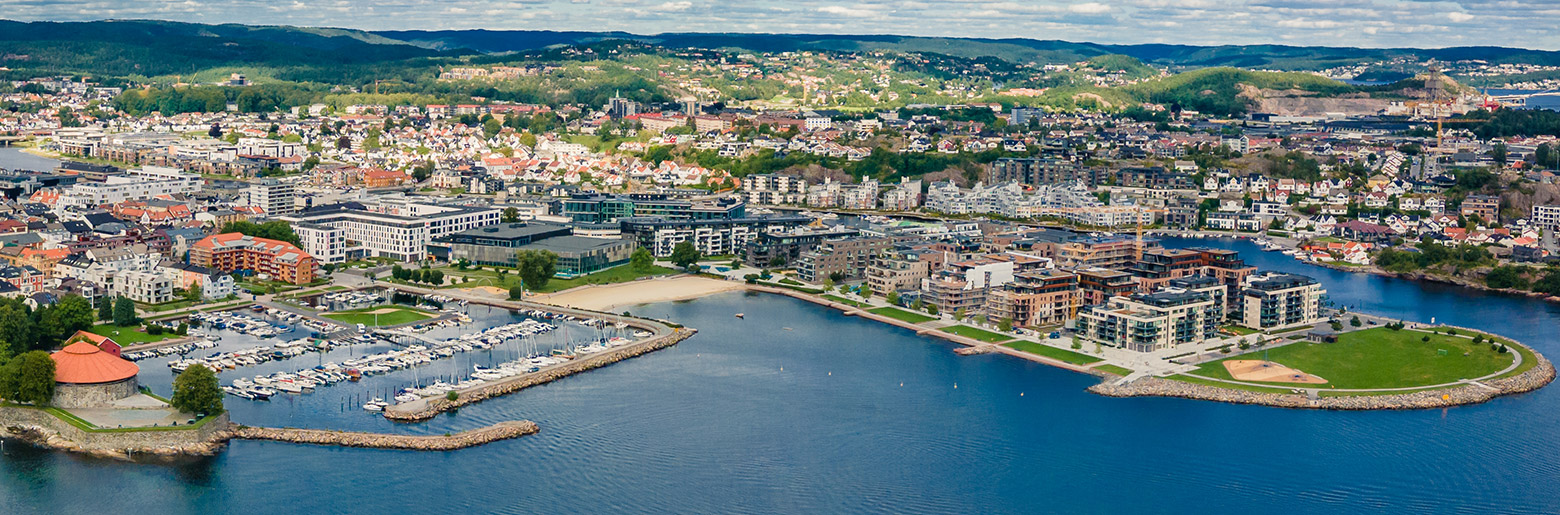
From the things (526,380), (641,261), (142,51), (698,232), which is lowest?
(526,380)

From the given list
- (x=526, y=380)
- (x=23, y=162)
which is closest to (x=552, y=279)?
(x=526, y=380)

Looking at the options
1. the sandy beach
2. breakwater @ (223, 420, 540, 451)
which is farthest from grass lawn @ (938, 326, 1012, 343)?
breakwater @ (223, 420, 540, 451)

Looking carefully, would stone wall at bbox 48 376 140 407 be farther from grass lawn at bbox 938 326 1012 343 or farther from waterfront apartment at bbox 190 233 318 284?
grass lawn at bbox 938 326 1012 343

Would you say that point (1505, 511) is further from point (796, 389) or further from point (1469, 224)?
point (1469, 224)

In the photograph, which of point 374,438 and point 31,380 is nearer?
point 374,438

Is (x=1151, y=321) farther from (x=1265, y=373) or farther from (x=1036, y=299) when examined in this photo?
(x=1036, y=299)

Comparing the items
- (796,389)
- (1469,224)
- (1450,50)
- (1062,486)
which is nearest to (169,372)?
(796,389)

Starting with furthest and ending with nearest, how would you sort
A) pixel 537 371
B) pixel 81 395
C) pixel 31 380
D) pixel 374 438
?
pixel 537 371
pixel 81 395
pixel 31 380
pixel 374 438
